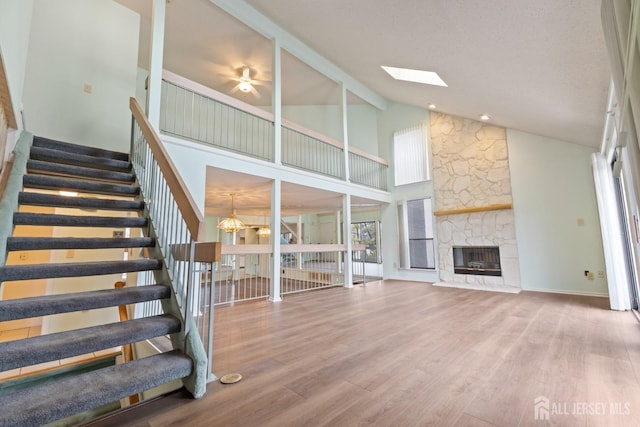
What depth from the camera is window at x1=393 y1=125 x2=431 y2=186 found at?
7508 millimetres

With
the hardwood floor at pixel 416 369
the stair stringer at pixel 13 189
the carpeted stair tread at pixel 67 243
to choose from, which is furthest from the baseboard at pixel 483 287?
the stair stringer at pixel 13 189

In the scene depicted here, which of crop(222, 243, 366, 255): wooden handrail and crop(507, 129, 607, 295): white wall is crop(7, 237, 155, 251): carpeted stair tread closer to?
crop(222, 243, 366, 255): wooden handrail

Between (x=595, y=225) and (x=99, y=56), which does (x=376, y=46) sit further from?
(x=595, y=225)

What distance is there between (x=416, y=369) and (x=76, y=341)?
2369 mm

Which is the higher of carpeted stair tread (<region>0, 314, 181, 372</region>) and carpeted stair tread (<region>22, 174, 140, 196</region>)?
carpeted stair tread (<region>22, 174, 140, 196</region>)

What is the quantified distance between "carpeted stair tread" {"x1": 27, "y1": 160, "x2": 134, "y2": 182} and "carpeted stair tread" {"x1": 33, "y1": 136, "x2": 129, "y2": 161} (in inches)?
17.6

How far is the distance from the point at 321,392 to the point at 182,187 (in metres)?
1.82

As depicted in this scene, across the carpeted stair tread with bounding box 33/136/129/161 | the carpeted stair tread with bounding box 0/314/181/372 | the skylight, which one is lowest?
the carpeted stair tread with bounding box 0/314/181/372

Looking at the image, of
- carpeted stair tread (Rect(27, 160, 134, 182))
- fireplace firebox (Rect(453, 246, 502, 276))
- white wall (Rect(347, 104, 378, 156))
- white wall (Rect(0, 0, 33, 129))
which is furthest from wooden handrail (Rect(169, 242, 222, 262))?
white wall (Rect(347, 104, 378, 156))

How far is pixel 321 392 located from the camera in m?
1.85

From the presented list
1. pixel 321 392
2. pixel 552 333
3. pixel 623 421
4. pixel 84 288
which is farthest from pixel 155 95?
pixel 552 333

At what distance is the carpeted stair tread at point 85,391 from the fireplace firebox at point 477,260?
6551 millimetres

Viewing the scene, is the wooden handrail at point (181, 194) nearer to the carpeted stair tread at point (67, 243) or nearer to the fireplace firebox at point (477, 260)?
the carpeted stair tread at point (67, 243)

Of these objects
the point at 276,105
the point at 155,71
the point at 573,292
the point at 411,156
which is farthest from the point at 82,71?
the point at 573,292
